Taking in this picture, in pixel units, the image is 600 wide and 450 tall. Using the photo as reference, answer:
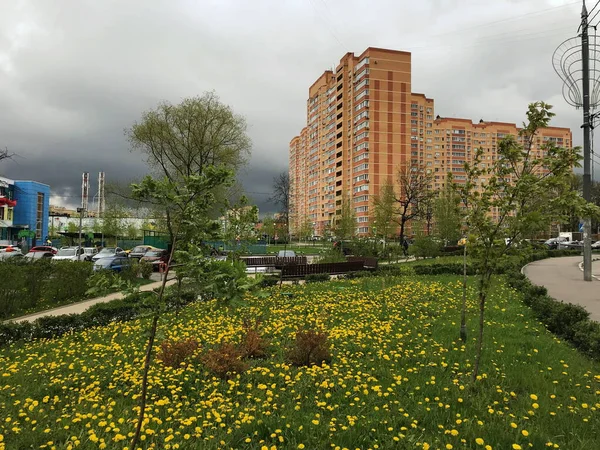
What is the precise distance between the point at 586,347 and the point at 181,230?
6.41m

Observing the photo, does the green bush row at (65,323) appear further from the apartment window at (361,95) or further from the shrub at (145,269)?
the apartment window at (361,95)

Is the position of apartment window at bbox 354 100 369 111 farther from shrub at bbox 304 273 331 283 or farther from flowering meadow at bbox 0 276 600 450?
flowering meadow at bbox 0 276 600 450

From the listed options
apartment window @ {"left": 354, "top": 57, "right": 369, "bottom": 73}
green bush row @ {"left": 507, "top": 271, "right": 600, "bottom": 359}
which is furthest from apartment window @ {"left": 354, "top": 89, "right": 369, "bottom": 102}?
green bush row @ {"left": 507, "top": 271, "right": 600, "bottom": 359}

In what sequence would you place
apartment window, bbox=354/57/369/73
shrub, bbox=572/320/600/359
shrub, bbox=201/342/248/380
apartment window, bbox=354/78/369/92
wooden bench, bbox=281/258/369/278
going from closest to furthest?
shrub, bbox=201/342/248/380 → shrub, bbox=572/320/600/359 → wooden bench, bbox=281/258/369/278 → apartment window, bbox=354/78/369/92 → apartment window, bbox=354/57/369/73

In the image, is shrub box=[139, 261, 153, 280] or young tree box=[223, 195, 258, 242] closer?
young tree box=[223, 195, 258, 242]

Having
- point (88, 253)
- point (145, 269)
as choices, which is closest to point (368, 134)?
point (88, 253)

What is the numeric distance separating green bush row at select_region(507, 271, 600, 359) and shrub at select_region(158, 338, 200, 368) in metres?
5.99

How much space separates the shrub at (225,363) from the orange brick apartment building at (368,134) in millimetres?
52931

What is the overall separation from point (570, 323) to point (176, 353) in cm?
676

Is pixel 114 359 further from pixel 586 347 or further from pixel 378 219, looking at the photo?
pixel 378 219

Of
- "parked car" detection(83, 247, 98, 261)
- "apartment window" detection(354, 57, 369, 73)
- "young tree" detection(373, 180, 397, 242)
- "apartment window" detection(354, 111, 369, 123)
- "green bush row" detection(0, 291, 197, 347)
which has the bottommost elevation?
"green bush row" detection(0, 291, 197, 347)

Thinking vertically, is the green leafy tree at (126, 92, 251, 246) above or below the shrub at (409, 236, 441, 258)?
above

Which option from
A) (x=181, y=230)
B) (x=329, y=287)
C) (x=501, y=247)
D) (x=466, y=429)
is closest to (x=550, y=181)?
(x=501, y=247)

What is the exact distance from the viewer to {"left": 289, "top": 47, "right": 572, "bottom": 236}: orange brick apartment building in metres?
77.4
